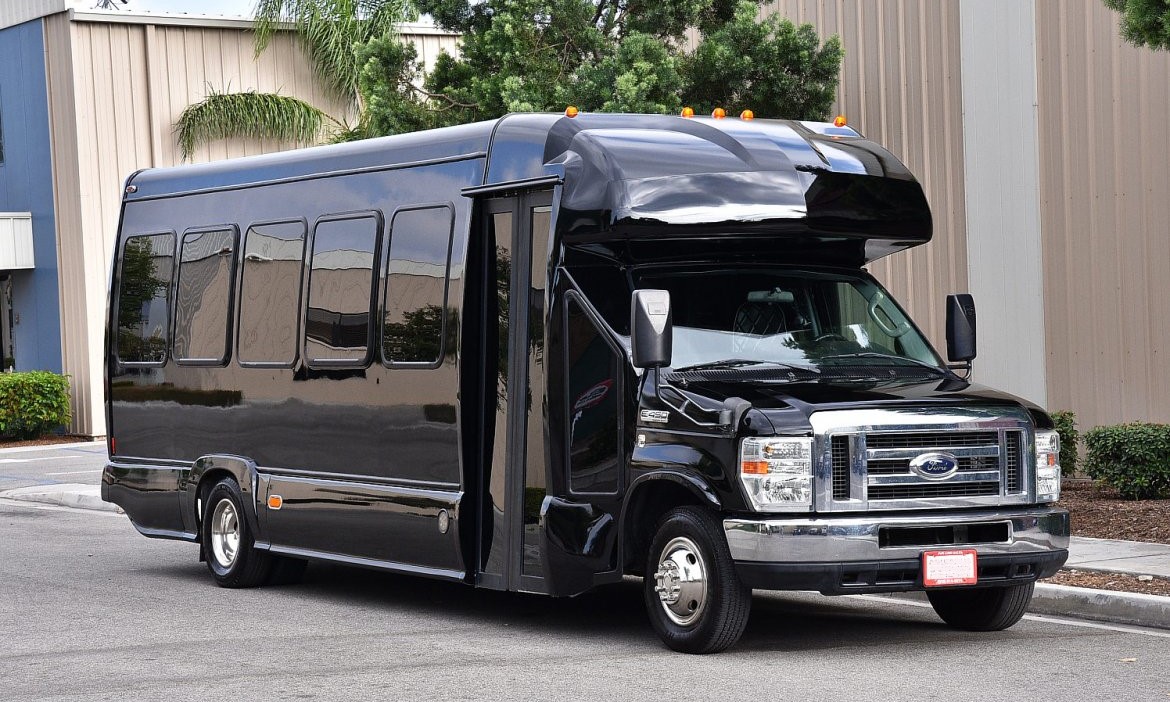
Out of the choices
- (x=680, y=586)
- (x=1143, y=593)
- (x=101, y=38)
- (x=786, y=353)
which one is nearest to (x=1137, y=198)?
(x=1143, y=593)

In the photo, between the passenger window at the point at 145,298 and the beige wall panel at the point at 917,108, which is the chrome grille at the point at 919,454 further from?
the beige wall panel at the point at 917,108

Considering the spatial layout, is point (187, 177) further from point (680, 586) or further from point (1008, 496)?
point (1008, 496)

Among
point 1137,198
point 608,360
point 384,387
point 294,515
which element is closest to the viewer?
point 608,360

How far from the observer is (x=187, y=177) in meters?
13.3

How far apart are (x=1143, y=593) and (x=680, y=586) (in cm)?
334

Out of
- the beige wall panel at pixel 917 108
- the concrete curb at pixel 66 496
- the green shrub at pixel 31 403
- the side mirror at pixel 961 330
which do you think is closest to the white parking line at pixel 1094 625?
the side mirror at pixel 961 330

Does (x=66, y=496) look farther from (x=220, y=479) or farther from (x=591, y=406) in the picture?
(x=591, y=406)

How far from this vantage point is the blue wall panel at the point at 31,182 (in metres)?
31.5

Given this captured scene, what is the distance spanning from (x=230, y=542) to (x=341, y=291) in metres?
2.34

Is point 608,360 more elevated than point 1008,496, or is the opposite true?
point 608,360

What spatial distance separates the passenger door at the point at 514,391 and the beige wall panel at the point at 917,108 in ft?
29.8

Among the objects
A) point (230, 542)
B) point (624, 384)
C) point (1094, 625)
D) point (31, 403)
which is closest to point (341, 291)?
point (230, 542)

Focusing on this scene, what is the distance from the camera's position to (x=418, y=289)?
10.7 meters

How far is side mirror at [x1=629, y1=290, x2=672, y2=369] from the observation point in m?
8.72
